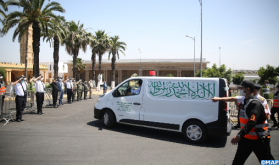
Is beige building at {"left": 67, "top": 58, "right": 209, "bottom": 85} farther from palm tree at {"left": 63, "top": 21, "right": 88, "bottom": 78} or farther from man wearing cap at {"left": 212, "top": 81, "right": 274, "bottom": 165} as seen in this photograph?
man wearing cap at {"left": 212, "top": 81, "right": 274, "bottom": 165}

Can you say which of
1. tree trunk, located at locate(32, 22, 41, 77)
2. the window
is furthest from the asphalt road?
tree trunk, located at locate(32, 22, 41, 77)

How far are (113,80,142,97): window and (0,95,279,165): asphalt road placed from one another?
4.56 ft

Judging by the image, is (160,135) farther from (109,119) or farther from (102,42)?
(102,42)

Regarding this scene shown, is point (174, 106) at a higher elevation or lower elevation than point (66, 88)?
lower

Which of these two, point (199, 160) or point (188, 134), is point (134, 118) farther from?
point (199, 160)

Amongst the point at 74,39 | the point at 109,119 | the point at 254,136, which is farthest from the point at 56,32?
the point at 254,136

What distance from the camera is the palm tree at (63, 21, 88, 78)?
3028cm

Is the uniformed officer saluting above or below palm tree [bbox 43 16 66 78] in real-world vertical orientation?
below

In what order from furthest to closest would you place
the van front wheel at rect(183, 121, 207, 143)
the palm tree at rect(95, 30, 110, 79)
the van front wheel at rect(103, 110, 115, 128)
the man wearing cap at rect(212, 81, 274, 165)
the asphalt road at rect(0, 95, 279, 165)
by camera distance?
the palm tree at rect(95, 30, 110, 79) < the van front wheel at rect(103, 110, 115, 128) < the van front wheel at rect(183, 121, 207, 143) < the asphalt road at rect(0, 95, 279, 165) < the man wearing cap at rect(212, 81, 274, 165)

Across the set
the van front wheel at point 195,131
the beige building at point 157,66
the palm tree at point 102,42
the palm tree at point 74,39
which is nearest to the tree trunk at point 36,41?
the palm tree at point 74,39

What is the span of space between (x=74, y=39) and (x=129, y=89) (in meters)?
26.0

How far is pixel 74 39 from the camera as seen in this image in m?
30.6

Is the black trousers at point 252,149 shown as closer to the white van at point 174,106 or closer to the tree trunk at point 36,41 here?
the white van at point 174,106

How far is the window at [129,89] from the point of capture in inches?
285
